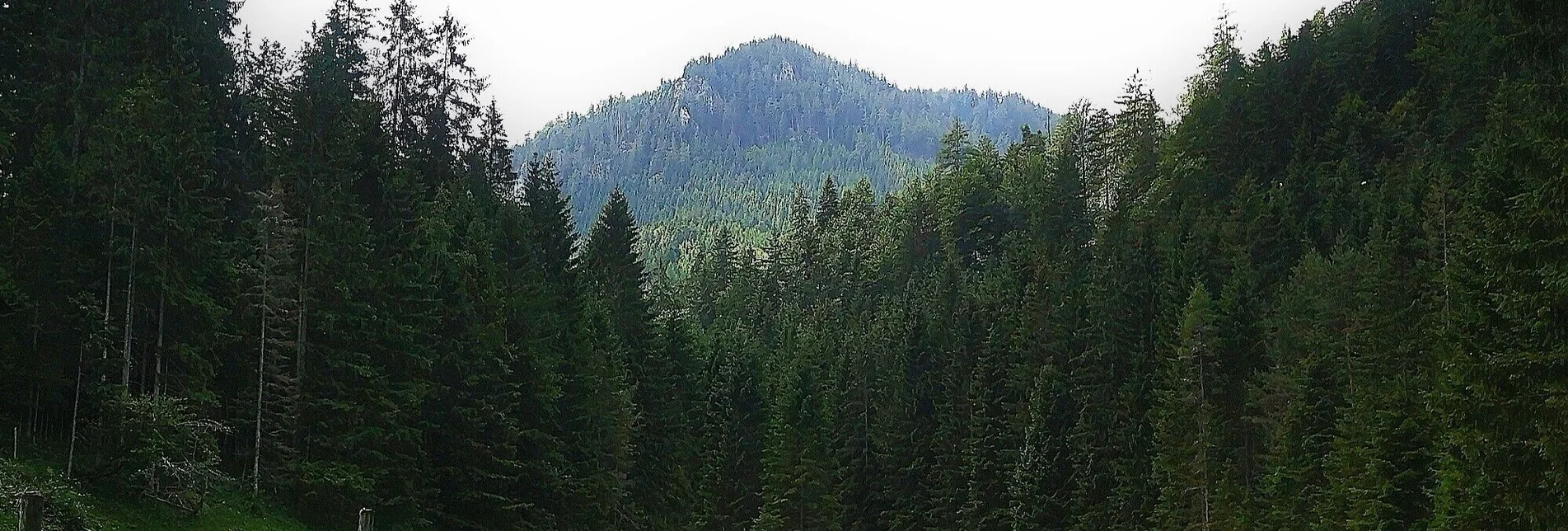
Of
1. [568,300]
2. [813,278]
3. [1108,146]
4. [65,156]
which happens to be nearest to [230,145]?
[65,156]

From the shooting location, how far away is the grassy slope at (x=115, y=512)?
75.3 ft

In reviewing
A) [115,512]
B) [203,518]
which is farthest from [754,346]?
[115,512]

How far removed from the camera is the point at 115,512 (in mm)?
27984

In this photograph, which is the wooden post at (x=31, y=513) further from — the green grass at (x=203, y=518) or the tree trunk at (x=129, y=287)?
the tree trunk at (x=129, y=287)

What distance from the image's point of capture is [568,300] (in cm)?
5262

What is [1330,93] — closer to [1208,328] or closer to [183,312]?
[1208,328]

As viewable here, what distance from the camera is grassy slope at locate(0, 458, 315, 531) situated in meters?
22.9

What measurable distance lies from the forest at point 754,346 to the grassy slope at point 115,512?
1.14ft

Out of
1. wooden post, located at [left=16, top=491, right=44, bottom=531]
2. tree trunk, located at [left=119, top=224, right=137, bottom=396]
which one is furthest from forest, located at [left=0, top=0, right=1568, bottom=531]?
wooden post, located at [left=16, top=491, right=44, bottom=531]

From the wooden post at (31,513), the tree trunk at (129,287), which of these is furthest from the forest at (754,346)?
the wooden post at (31,513)

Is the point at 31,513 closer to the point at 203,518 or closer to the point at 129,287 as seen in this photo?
the point at 129,287

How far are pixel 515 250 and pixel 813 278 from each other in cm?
6555

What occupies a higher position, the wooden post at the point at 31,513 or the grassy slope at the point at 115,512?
the wooden post at the point at 31,513

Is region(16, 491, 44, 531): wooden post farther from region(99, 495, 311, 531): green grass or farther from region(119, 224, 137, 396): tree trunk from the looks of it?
region(119, 224, 137, 396): tree trunk
